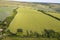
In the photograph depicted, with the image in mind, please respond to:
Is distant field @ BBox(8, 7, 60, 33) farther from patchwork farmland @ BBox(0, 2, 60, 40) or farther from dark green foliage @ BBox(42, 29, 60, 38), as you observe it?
dark green foliage @ BBox(42, 29, 60, 38)

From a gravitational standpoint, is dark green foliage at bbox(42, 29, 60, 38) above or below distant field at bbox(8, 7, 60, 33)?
below

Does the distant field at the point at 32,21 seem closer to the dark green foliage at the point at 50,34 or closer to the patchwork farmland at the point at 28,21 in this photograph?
the patchwork farmland at the point at 28,21

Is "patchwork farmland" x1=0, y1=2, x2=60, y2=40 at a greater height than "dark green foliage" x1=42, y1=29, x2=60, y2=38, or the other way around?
"patchwork farmland" x1=0, y1=2, x2=60, y2=40

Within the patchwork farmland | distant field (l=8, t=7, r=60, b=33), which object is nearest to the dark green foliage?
the patchwork farmland

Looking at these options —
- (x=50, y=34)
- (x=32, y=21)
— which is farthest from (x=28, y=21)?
(x=50, y=34)

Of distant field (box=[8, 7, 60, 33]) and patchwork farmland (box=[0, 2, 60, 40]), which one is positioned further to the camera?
distant field (box=[8, 7, 60, 33])

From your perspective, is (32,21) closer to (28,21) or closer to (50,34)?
(28,21)

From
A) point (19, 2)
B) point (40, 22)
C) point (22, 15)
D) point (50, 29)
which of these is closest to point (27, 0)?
point (19, 2)

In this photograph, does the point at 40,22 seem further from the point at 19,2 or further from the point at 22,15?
the point at 19,2
